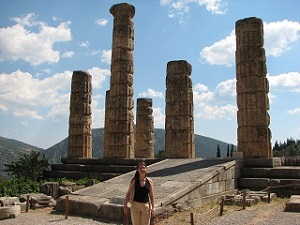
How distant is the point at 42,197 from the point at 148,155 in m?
11.1

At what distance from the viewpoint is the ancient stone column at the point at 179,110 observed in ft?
59.3

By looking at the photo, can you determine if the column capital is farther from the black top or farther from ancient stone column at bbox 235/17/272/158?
the black top

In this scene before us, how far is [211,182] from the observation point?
38.0ft

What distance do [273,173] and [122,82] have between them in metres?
10.2

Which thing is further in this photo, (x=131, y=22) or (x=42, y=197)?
(x=131, y=22)

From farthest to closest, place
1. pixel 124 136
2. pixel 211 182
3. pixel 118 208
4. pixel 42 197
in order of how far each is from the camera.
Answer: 1. pixel 124 136
2. pixel 42 197
3. pixel 211 182
4. pixel 118 208

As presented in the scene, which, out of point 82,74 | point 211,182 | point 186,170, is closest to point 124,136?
point 82,74

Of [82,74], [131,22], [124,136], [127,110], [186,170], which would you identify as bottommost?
[186,170]

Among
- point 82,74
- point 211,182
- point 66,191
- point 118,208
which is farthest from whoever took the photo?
point 82,74

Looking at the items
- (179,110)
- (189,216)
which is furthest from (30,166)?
(189,216)

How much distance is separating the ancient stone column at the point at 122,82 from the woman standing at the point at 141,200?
12861 mm

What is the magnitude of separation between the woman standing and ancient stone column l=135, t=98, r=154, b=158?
16040mm

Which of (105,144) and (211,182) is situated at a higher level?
(105,144)

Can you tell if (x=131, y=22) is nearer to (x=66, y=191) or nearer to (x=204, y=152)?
(x=66, y=191)
